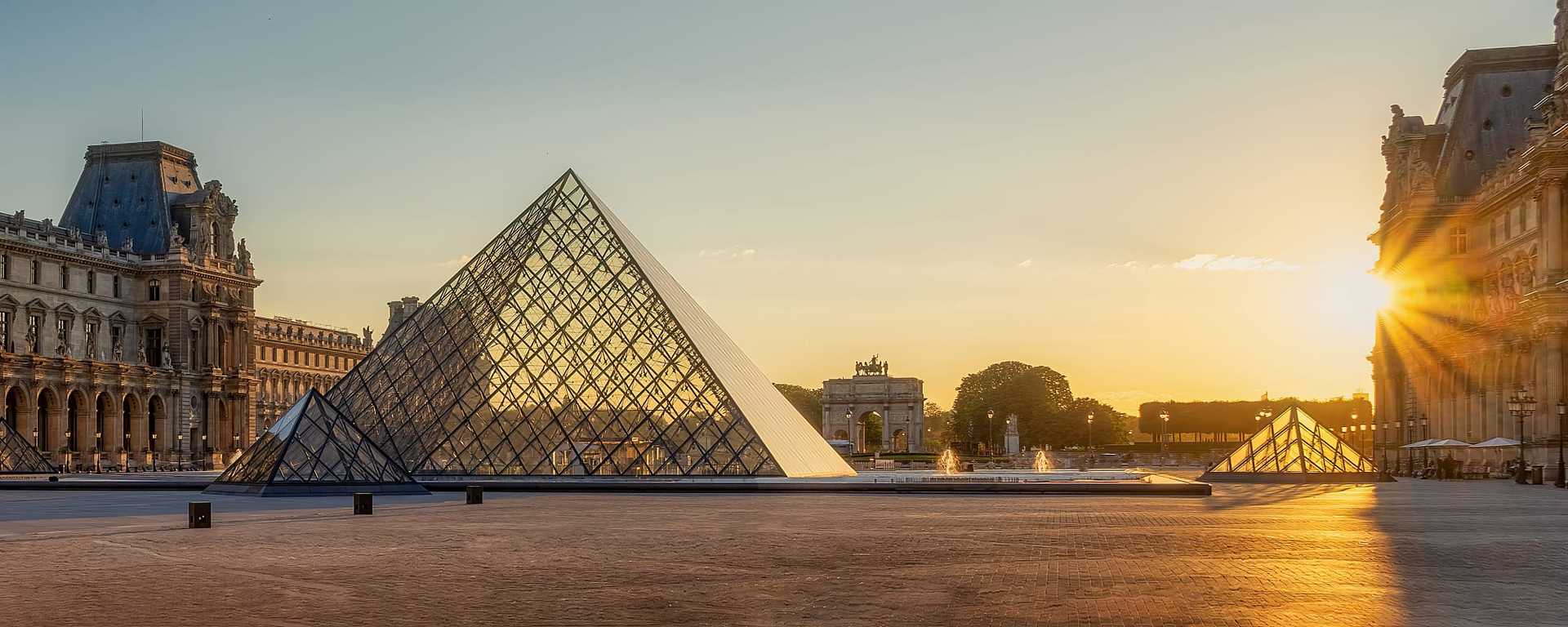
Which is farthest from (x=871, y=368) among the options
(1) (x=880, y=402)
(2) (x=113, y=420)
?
(2) (x=113, y=420)

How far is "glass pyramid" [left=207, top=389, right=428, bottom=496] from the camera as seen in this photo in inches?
1438

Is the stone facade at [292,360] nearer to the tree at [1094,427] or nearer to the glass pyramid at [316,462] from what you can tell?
the tree at [1094,427]

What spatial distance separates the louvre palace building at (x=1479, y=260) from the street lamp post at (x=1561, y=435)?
668mm

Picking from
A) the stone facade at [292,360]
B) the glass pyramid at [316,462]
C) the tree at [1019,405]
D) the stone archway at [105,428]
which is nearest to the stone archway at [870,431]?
the tree at [1019,405]

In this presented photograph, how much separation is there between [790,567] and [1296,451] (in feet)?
119

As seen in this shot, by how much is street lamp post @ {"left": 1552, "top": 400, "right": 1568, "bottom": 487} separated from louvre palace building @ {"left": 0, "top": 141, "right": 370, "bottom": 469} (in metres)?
70.5

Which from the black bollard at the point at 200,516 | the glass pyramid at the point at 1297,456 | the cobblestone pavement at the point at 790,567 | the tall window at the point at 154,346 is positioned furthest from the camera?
the tall window at the point at 154,346

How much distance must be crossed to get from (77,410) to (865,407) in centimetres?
8013

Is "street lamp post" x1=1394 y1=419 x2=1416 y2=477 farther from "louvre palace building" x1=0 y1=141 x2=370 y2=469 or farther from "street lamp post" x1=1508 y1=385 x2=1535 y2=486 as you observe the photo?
"louvre palace building" x1=0 y1=141 x2=370 y2=469

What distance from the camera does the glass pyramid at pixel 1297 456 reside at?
48.9 metres

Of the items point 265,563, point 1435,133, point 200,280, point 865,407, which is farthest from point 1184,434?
point 265,563

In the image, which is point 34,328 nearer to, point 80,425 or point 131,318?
point 80,425

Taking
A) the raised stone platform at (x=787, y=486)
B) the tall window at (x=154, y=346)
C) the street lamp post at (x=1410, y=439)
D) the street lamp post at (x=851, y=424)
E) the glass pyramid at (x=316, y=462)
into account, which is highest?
the tall window at (x=154, y=346)

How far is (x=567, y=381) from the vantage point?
44938 mm
